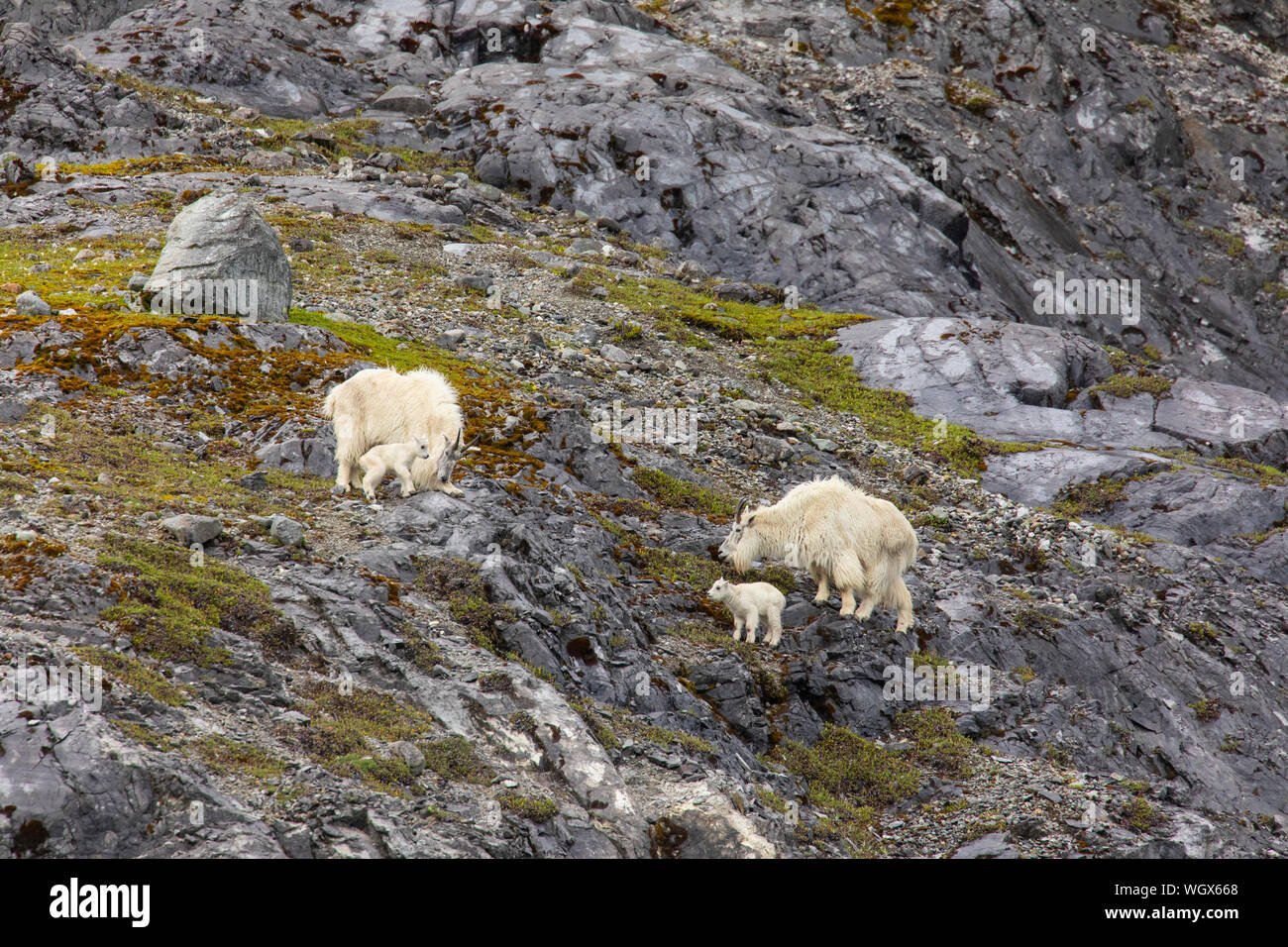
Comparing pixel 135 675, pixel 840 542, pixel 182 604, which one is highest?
pixel 135 675

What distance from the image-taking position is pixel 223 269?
75.6 feet

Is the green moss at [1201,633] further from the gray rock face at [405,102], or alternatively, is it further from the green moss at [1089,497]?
the gray rock face at [405,102]

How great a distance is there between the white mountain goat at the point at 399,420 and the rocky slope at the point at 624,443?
2.59 ft

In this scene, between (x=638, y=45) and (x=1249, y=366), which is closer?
(x=1249, y=366)

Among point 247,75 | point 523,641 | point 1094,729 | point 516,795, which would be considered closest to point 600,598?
point 523,641

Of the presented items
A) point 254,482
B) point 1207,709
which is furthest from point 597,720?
point 1207,709

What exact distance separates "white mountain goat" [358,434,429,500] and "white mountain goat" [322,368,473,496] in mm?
112

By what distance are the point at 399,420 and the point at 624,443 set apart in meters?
8.86

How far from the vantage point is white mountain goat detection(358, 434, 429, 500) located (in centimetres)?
1406

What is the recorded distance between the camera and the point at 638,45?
60375mm

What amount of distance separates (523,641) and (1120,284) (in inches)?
2070

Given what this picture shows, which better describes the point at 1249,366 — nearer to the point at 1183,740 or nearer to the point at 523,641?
the point at 1183,740

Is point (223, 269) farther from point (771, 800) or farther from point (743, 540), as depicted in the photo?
point (771, 800)

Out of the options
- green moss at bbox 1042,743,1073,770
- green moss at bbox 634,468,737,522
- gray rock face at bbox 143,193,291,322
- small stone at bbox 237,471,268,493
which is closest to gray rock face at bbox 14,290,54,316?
gray rock face at bbox 143,193,291,322
